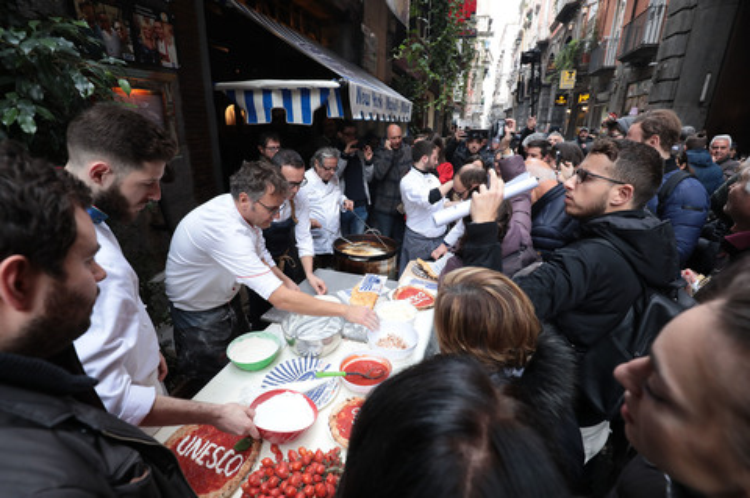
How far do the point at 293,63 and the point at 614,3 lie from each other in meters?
23.4

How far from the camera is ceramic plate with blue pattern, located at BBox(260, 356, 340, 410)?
185 centimetres

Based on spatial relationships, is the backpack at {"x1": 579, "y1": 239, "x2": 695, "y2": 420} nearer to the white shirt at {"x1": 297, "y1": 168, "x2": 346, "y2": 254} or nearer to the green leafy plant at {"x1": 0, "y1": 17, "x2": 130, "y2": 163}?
the green leafy plant at {"x1": 0, "y1": 17, "x2": 130, "y2": 163}

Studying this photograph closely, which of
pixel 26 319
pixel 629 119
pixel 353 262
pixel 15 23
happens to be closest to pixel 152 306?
pixel 353 262

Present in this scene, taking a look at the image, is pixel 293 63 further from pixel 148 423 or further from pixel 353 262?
pixel 148 423

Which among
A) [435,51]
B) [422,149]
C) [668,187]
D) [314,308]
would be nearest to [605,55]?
[435,51]

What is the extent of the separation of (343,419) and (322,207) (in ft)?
11.3

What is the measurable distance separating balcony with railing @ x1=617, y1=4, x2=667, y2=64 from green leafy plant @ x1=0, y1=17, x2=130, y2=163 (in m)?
19.1

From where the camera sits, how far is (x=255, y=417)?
1.63 meters

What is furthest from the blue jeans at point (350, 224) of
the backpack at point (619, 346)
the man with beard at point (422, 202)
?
the backpack at point (619, 346)

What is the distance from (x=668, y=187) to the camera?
3371 millimetres

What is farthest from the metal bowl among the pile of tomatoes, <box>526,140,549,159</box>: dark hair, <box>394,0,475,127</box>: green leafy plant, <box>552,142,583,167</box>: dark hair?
<box>394,0,475,127</box>: green leafy plant

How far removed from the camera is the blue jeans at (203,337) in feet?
8.64

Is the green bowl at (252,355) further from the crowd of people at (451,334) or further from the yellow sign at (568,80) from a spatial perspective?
the yellow sign at (568,80)

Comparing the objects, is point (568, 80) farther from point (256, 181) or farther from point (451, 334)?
point (451, 334)
